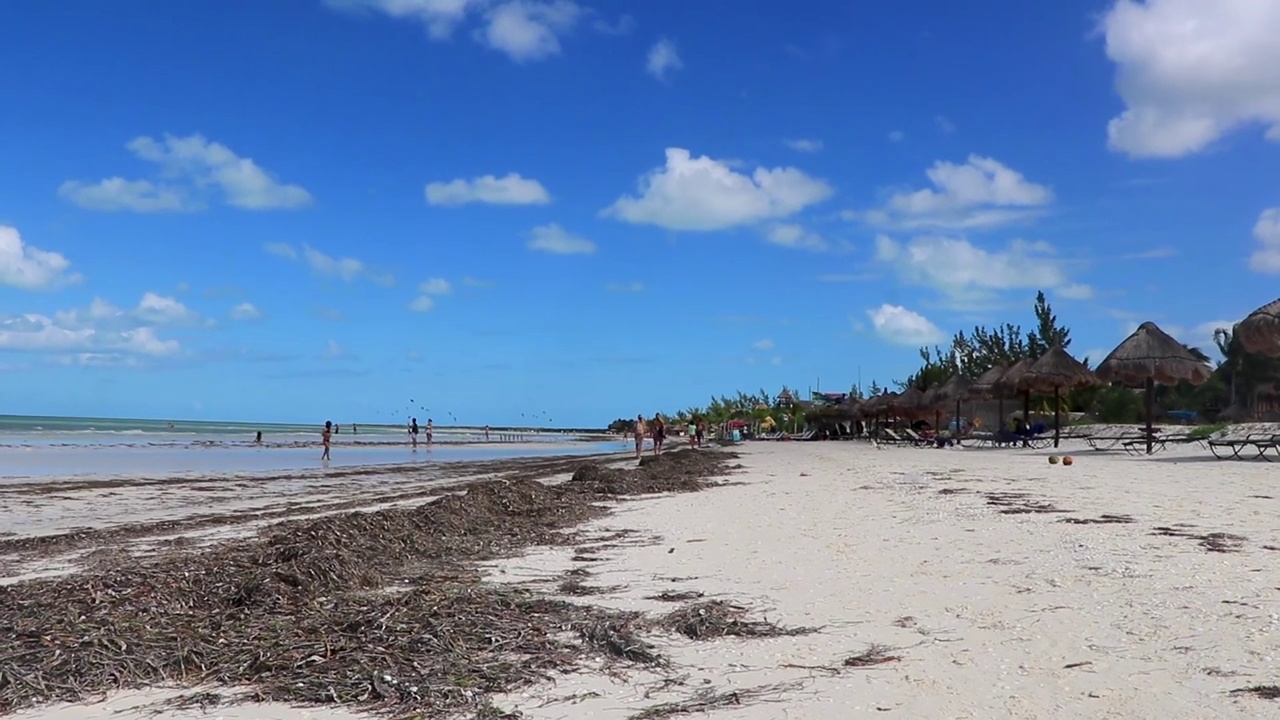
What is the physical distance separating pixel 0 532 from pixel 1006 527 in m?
11.3

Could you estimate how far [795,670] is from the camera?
4504 mm

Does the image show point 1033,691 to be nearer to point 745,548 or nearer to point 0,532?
point 745,548

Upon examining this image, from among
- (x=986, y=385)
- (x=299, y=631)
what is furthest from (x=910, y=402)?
(x=299, y=631)

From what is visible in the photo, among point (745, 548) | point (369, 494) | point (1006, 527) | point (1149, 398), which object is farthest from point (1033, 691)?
point (1149, 398)

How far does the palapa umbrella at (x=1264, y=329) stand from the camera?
1752cm

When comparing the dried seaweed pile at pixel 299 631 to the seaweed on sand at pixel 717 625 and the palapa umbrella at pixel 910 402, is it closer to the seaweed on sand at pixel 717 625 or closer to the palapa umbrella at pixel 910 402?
the seaweed on sand at pixel 717 625

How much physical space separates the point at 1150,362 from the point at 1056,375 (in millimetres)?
5436

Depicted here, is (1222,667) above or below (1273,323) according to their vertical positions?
below

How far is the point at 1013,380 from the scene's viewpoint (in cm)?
2972

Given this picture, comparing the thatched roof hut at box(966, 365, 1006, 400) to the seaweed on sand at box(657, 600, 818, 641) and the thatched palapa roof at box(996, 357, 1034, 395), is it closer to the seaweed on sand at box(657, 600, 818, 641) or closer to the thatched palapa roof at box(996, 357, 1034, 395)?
the thatched palapa roof at box(996, 357, 1034, 395)

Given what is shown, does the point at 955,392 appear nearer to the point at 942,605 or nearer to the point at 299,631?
the point at 942,605

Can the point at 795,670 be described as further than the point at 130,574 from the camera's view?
No

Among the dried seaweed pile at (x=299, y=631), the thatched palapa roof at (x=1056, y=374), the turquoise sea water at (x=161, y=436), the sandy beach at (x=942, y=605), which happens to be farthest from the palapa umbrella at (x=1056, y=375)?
the turquoise sea water at (x=161, y=436)

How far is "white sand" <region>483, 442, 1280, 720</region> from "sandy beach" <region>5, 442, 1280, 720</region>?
2cm
